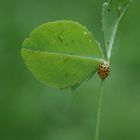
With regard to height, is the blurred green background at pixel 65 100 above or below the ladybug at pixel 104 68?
below

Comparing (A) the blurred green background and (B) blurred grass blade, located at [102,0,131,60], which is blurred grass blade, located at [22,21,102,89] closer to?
(B) blurred grass blade, located at [102,0,131,60]

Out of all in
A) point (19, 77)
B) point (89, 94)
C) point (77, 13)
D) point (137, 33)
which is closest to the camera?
point (89, 94)

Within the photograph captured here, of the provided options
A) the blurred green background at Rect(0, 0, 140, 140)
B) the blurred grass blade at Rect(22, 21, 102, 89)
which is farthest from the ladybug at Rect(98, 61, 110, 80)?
the blurred green background at Rect(0, 0, 140, 140)

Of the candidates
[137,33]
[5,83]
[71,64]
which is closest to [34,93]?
[5,83]

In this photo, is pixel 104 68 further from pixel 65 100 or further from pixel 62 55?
pixel 65 100

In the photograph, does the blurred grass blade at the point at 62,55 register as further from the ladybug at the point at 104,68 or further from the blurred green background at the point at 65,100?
the blurred green background at the point at 65,100

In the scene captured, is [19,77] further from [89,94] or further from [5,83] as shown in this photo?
[89,94]

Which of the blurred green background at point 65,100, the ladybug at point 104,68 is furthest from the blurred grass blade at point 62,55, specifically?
the blurred green background at point 65,100
